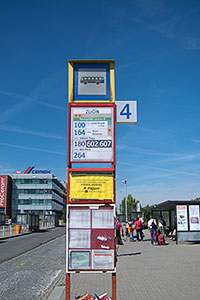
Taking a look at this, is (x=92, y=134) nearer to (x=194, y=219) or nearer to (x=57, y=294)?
(x=57, y=294)

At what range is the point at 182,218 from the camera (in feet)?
66.1

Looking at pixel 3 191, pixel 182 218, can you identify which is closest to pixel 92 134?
pixel 182 218

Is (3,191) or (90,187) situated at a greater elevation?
(3,191)

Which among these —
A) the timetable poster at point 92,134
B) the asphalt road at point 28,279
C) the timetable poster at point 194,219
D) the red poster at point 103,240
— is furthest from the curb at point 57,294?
the timetable poster at point 194,219

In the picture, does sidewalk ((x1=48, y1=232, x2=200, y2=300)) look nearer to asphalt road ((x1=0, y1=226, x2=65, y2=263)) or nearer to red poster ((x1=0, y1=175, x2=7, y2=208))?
asphalt road ((x1=0, y1=226, x2=65, y2=263))

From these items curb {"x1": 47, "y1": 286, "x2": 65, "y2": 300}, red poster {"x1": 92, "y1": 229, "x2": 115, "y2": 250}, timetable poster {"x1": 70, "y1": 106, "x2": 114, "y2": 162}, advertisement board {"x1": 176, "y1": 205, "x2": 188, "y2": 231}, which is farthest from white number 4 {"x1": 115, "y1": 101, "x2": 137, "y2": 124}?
advertisement board {"x1": 176, "y1": 205, "x2": 188, "y2": 231}

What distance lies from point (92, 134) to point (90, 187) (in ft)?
2.81

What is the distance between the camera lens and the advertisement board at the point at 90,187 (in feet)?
16.8

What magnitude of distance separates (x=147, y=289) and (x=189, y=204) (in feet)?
45.9

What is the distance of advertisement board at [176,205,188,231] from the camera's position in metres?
20.1

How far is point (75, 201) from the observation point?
512 centimetres

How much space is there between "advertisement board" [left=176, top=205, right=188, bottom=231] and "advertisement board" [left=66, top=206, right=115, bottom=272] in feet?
51.9

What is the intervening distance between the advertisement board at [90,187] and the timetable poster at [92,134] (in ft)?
0.94

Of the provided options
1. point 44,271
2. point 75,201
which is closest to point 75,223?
point 75,201
